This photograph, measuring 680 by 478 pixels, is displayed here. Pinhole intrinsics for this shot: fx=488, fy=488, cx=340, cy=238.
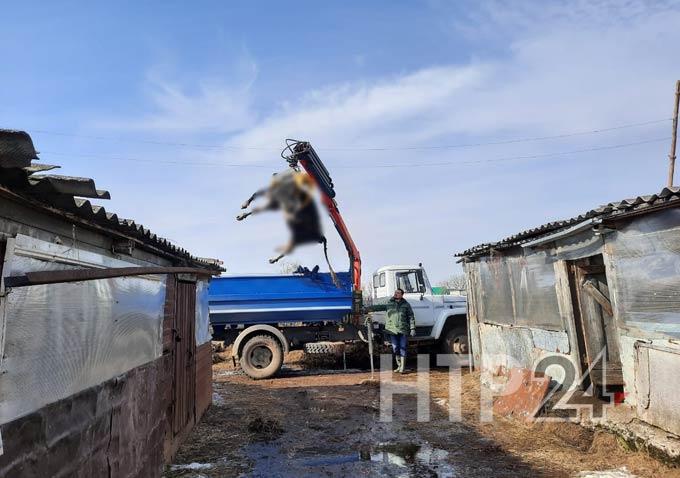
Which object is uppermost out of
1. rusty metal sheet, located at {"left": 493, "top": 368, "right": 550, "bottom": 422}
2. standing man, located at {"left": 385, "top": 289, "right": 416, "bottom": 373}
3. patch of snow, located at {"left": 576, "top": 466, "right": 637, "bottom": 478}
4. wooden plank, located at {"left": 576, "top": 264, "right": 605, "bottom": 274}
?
wooden plank, located at {"left": 576, "top": 264, "right": 605, "bottom": 274}

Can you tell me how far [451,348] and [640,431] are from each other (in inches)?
280

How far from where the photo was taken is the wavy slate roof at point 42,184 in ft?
6.23

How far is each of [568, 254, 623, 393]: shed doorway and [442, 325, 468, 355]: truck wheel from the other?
17.3 ft

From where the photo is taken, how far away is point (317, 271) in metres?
11.5

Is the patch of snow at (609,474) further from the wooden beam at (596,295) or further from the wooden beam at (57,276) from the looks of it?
the wooden beam at (57,276)

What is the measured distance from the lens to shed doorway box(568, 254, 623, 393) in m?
6.64

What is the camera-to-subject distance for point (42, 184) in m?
2.40

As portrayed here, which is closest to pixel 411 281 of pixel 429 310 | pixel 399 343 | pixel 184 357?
pixel 429 310

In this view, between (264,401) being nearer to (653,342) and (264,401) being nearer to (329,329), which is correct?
(329,329)

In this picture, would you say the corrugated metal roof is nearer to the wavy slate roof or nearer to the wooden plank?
the wooden plank

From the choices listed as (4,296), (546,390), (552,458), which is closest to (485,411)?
(546,390)

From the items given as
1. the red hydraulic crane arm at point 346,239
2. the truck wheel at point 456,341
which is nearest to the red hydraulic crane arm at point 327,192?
the red hydraulic crane arm at point 346,239

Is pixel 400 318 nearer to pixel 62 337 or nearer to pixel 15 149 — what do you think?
pixel 62 337

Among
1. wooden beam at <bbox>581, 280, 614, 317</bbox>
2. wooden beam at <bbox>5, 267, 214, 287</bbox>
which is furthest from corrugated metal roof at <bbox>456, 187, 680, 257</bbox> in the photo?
wooden beam at <bbox>5, 267, 214, 287</bbox>
